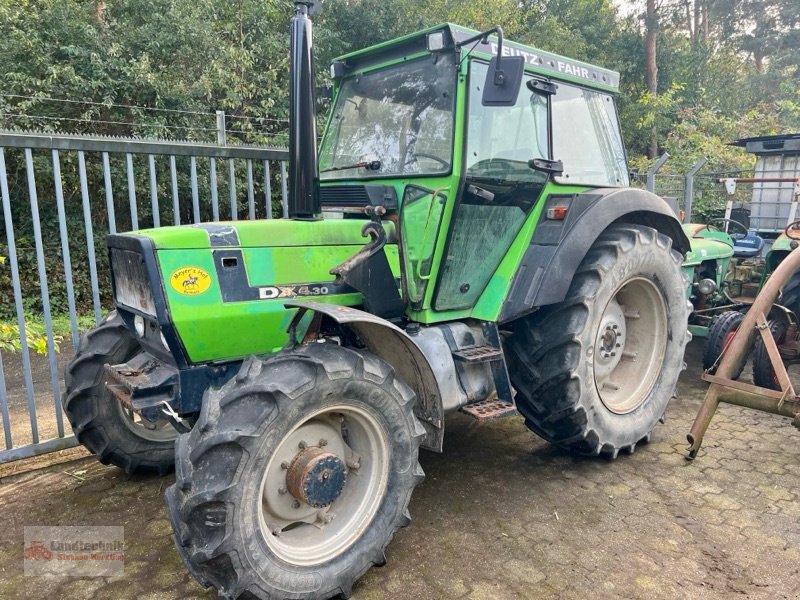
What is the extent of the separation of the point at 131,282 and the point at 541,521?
2302 mm

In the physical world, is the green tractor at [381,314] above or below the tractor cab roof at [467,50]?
below

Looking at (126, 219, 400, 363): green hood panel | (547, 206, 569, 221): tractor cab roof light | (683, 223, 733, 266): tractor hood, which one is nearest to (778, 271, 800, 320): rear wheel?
(683, 223, 733, 266): tractor hood

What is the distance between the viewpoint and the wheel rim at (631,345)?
154 inches

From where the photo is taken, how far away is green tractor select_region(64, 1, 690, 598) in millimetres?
2410

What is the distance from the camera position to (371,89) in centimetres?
355

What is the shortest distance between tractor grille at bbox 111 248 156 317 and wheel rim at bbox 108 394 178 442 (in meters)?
0.70

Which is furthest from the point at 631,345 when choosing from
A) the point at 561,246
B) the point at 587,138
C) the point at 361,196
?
the point at 361,196

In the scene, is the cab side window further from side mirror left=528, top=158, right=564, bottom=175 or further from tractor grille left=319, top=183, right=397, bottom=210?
tractor grille left=319, top=183, right=397, bottom=210

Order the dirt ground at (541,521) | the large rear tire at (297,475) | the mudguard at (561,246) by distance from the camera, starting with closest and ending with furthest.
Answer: the large rear tire at (297,475), the dirt ground at (541,521), the mudguard at (561,246)

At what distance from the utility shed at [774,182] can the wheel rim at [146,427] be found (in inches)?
272

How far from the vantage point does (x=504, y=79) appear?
2781 mm

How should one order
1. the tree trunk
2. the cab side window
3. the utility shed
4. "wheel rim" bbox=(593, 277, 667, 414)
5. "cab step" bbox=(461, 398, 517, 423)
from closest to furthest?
"cab step" bbox=(461, 398, 517, 423) → the cab side window → "wheel rim" bbox=(593, 277, 667, 414) → the utility shed → the tree trunk

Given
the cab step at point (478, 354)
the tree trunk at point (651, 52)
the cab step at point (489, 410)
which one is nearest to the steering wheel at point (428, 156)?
the cab step at point (478, 354)

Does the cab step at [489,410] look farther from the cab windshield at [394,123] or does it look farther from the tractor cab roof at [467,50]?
the tractor cab roof at [467,50]
